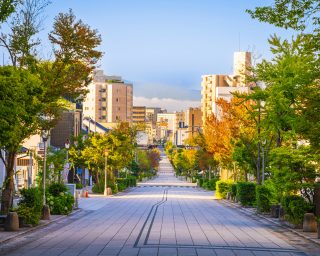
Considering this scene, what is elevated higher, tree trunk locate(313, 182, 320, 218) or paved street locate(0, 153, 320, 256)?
tree trunk locate(313, 182, 320, 218)

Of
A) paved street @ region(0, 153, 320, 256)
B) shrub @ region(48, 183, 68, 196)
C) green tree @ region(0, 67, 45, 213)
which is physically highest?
green tree @ region(0, 67, 45, 213)

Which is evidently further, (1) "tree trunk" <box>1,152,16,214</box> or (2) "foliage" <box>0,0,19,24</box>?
(1) "tree trunk" <box>1,152,16,214</box>

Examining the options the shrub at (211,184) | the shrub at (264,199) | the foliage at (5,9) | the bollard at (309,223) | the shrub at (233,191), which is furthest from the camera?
the shrub at (211,184)

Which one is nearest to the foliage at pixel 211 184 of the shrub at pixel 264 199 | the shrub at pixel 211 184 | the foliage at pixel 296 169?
the shrub at pixel 211 184

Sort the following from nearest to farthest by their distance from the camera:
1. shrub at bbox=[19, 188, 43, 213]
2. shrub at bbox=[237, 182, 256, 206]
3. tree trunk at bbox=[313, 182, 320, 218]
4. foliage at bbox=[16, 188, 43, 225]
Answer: tree trunk at bbox=[313, 182, 320, 218] < foliage at bbox=[16, 188, 43, 225] < shrub at bbox=[19, 188, 43, 213] < shrub at bbox=[237, 182, 256, 206]

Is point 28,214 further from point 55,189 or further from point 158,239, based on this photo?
point 55,189

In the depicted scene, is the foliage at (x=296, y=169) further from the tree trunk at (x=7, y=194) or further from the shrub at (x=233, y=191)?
the shrub at (x=233, y=191)

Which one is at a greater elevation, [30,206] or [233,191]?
[233,191]

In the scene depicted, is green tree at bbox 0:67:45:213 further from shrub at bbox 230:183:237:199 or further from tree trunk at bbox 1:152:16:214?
shrub at bbox 230:183:237:199

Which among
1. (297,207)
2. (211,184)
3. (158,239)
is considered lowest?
(158,239)

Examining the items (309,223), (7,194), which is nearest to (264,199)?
(309,223)

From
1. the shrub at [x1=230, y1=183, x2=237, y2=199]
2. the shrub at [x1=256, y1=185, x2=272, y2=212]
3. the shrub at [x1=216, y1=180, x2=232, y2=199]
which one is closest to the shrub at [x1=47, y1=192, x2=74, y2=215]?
the shrub at [x1=256, y1=185, x2=272, y2=212]

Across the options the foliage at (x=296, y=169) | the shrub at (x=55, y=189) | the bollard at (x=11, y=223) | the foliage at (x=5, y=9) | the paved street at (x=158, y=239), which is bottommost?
the paved street at (x=158, y=239)

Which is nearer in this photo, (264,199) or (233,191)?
(264,199)
